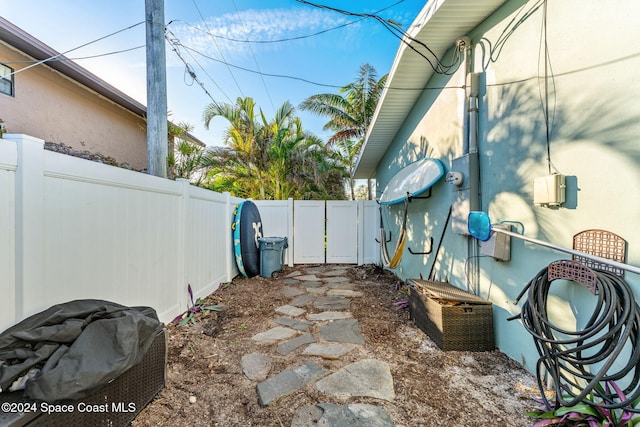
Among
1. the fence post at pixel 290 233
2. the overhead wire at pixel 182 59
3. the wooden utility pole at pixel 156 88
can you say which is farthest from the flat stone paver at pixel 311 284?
the overhead wire at pixel 182 59

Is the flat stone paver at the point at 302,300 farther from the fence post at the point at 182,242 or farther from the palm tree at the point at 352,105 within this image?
the palm tree at the point at 352,105

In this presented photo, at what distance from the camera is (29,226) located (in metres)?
1.57

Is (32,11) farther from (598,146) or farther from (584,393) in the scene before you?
(584,393)

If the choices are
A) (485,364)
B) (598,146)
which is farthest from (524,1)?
(485,364)

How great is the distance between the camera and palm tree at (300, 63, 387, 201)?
1203 cm

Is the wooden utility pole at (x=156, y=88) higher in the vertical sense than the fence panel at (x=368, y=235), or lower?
higher

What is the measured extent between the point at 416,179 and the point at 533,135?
189 centimetres

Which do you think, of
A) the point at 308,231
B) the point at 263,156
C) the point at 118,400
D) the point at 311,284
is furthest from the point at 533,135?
the point at 263,156

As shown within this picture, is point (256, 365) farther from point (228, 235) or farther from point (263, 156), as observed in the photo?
point (263, 156)

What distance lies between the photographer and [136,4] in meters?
3.98

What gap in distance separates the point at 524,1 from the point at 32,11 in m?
7.67

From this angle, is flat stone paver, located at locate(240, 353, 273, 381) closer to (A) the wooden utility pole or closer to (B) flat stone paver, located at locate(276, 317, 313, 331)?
(B) flat stone paver, located at locate(276, 317, 313, 331)

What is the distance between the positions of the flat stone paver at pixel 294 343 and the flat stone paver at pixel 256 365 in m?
0.19

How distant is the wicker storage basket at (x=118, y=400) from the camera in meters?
1.18
